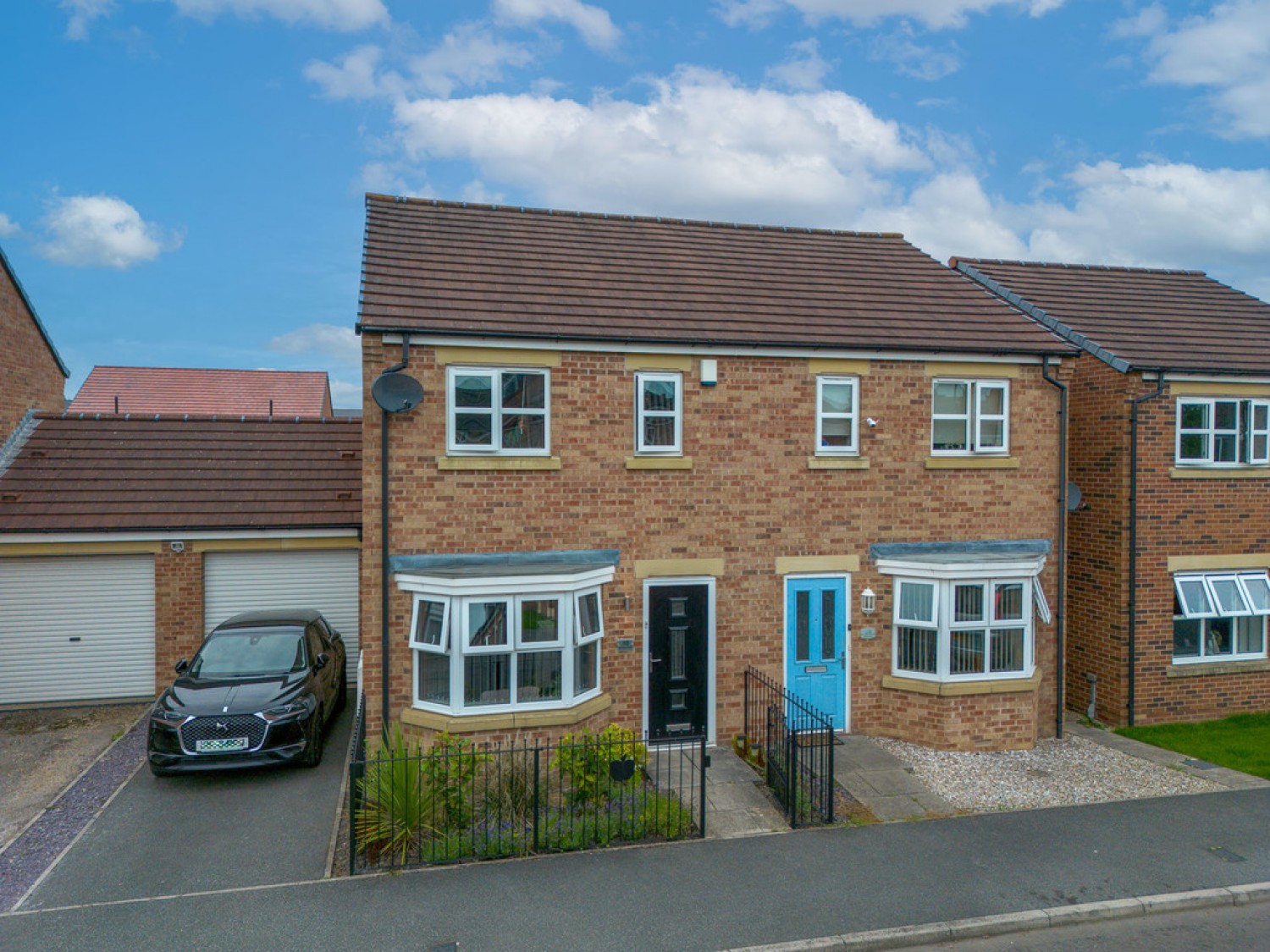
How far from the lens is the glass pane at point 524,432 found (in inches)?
387

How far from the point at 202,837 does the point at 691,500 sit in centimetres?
618

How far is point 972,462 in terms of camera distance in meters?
11.0

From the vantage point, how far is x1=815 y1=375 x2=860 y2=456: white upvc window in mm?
10703

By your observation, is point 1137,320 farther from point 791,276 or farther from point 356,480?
point 356,480

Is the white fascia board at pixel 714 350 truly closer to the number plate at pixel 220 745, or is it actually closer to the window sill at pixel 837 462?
the window sill at pixel 837 462

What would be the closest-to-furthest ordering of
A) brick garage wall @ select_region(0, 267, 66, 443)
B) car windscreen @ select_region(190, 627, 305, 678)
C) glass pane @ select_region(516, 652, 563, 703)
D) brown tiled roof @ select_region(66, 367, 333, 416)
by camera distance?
glass pane @ select_region(516, 652, 563, 703) < car windscreen @ select_region(190, 627, 305, 678) < brick garage wall @ select_region(0, 267, 66, 443) < brown tiled roof @ select_region(66, 367, 333, 416)

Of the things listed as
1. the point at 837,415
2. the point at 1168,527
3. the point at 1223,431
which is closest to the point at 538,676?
the point at 837,415

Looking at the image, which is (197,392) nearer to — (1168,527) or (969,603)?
(969,603)

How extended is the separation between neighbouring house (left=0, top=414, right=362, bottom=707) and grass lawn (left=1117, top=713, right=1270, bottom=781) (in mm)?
11930

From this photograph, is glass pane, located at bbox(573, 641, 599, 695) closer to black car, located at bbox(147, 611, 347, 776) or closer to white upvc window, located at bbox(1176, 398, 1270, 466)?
black car, located at bbox(147, 611, 347, 776)

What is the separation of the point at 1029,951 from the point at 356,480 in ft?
38.0

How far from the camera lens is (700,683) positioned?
1032 cm

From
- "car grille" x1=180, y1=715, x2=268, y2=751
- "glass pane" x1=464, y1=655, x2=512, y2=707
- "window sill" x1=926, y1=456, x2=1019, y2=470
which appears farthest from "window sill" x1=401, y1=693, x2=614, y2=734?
"window sill" x1=926, y1=456, x2=1019, y2=470

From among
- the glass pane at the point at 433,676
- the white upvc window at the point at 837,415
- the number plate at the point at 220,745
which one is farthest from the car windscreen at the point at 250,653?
the white upvc window at the point at 837,415
